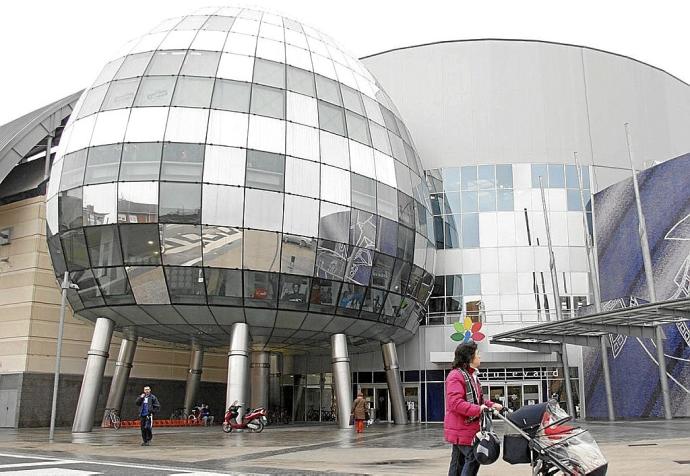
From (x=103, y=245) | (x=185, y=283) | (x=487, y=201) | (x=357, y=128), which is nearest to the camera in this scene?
(x=185, y=283)

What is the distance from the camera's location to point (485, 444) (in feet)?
22.0

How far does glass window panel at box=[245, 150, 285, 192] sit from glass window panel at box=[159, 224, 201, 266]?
8.43 ft

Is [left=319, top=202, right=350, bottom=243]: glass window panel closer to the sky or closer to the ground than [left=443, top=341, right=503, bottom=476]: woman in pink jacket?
closer to the sky

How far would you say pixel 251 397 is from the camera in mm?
34188

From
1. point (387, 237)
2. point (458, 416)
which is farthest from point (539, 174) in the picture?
point (458, 416)

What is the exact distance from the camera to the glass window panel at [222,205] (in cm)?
2341

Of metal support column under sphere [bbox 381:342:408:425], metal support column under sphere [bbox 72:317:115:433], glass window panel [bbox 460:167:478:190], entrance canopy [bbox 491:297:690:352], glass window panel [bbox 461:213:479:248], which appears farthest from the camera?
glass window panel [bbox 460:167:478:190]

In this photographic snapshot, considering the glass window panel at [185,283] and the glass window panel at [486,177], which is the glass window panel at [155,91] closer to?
the glass window panel at [185,283]

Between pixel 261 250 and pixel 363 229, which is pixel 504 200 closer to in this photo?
pixel 363 229

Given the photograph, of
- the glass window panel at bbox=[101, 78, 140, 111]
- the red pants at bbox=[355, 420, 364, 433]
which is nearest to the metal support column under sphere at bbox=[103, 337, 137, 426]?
the glass window panel at bbox=[101, 78, 140, 111]

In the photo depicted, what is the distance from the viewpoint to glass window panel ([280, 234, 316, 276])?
24.3 m

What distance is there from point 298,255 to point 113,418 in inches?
464

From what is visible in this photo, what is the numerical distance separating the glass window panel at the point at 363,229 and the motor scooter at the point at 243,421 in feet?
23.6

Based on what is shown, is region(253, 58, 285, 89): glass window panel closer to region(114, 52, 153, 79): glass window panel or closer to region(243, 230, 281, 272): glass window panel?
region(114, 52, 153, 79): glass window panel
